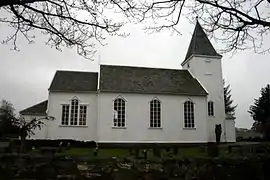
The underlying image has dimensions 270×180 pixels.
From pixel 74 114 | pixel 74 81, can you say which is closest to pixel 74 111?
pixel 74 114

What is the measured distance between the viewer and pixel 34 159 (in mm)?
6035

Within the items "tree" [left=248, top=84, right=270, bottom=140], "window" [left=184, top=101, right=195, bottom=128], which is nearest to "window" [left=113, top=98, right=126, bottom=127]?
"window" [left=184, top=101, right=195, bottom=128]

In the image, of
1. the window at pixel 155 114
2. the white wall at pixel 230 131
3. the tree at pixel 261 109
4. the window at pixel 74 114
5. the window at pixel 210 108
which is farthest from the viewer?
the tree at pixel 261 109

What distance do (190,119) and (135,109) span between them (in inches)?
211

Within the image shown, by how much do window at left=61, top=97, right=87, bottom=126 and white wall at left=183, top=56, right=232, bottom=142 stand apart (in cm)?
1230

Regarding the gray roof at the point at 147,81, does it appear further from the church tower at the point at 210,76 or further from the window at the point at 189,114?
the church tower at the point at 210,76

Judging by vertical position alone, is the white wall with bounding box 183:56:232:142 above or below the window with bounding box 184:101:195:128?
above

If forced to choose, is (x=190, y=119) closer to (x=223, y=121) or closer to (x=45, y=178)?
(x=223, y=121)

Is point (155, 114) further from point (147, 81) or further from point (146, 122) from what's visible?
point (147, 81)

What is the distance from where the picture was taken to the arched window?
28.5 metres

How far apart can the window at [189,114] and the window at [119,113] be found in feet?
19.3

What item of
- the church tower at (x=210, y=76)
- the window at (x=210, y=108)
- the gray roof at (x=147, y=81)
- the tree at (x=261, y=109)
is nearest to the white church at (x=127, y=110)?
the gray roof at (x=147, y=81)

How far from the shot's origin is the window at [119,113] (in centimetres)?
2862

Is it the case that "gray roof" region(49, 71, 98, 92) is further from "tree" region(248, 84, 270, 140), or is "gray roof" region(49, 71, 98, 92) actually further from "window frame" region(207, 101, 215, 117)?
"tree" region(248, 84, 270, 140)
